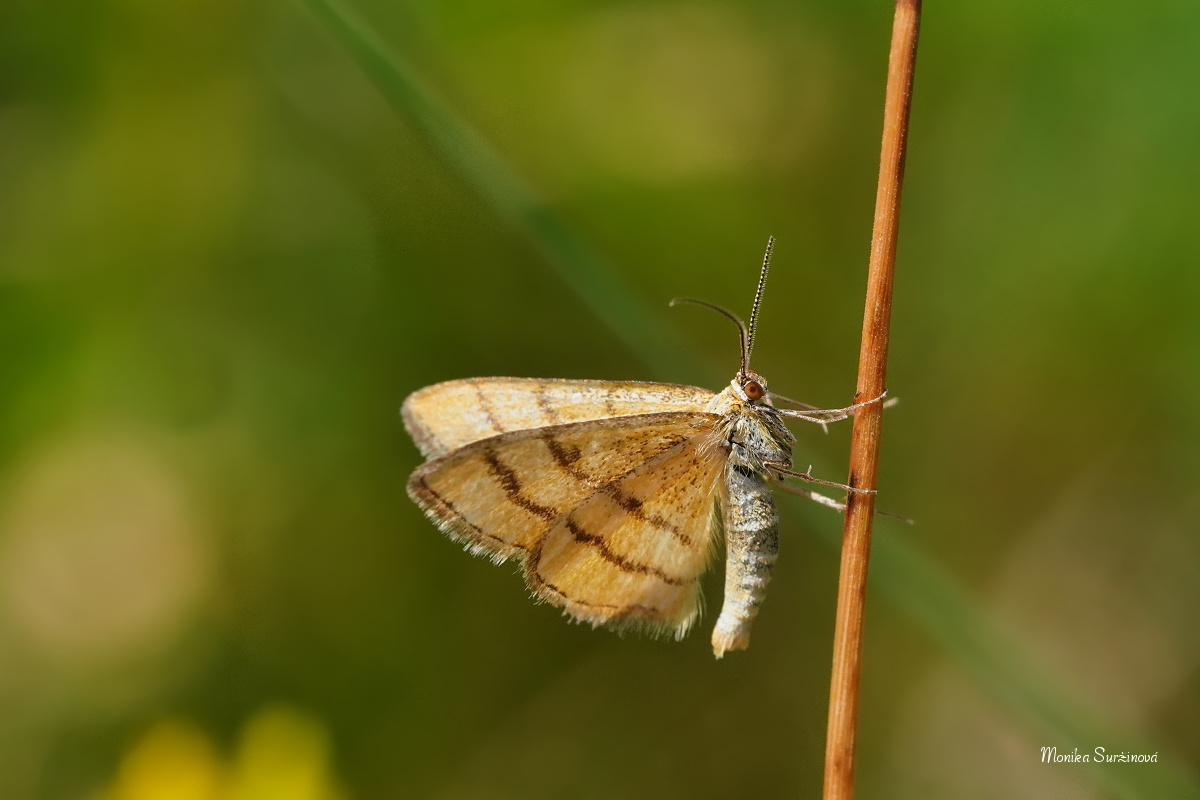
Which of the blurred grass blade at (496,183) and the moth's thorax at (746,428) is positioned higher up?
the blurred grass blade at (496,183)

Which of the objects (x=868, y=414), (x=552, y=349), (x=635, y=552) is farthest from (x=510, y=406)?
(x=552, y=349)

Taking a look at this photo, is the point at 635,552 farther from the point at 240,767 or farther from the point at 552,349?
the point at 552,349

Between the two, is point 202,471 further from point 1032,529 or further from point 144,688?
point 1032,529

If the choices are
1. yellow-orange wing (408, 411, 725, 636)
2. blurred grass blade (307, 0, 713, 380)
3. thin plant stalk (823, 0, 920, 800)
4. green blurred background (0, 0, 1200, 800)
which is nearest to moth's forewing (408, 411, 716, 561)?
yellow-orange wing (408, 411, 725, 636)

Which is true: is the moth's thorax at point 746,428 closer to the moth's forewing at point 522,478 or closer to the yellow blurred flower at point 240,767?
the moth's forewing at point 522,478

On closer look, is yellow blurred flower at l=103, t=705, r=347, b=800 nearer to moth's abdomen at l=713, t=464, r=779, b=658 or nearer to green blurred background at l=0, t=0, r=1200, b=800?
green blurred background at l=0, t=0, r=1200, b=800

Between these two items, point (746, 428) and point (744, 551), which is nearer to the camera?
point (744, 551)

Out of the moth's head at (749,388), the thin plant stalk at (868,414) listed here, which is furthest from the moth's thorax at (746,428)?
the thin plant stalk at (868,414)
